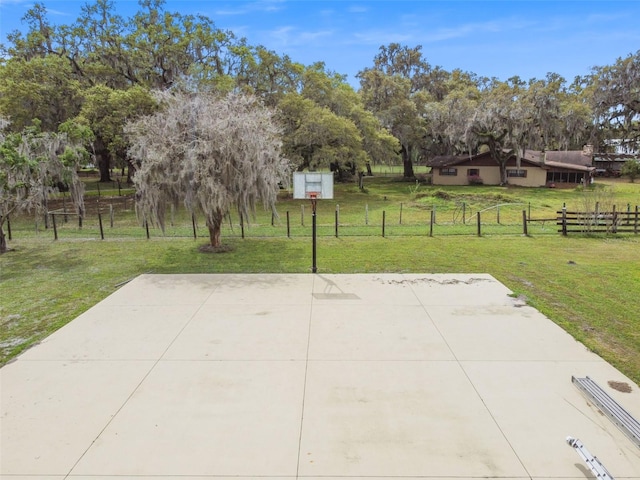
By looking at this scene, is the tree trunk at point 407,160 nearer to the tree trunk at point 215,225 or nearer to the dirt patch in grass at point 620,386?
the tree trunk at point 215,225

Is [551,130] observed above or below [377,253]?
above

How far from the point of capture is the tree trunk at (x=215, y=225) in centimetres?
1149

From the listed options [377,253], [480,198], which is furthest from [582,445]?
[480,198]

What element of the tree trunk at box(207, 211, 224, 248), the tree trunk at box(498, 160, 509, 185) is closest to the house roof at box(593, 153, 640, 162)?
the tree trunk at box(498, 160, 509, 185)

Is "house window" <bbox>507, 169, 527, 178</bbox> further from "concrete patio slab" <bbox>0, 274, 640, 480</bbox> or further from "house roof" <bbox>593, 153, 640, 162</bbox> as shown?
"concrete patio slab" <bbox>0, 274, 640, 480</bbox>

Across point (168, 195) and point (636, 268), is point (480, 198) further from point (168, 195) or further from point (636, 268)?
point (168, 195)

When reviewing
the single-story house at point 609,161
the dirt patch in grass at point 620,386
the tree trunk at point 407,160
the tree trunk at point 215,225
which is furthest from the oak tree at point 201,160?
the single-story house at point 609,161

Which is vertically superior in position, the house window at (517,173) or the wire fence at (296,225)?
the house window at (517,173)

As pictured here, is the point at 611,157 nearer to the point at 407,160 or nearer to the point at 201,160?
the point at 407,160

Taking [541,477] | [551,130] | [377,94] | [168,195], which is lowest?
[541,477]

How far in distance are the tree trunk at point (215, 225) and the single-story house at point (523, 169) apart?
2949 centimetres

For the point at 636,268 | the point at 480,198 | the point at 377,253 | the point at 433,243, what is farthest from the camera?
the point at 480,198

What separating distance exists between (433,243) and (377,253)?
7.92 ft

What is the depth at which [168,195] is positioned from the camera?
35.7ft
